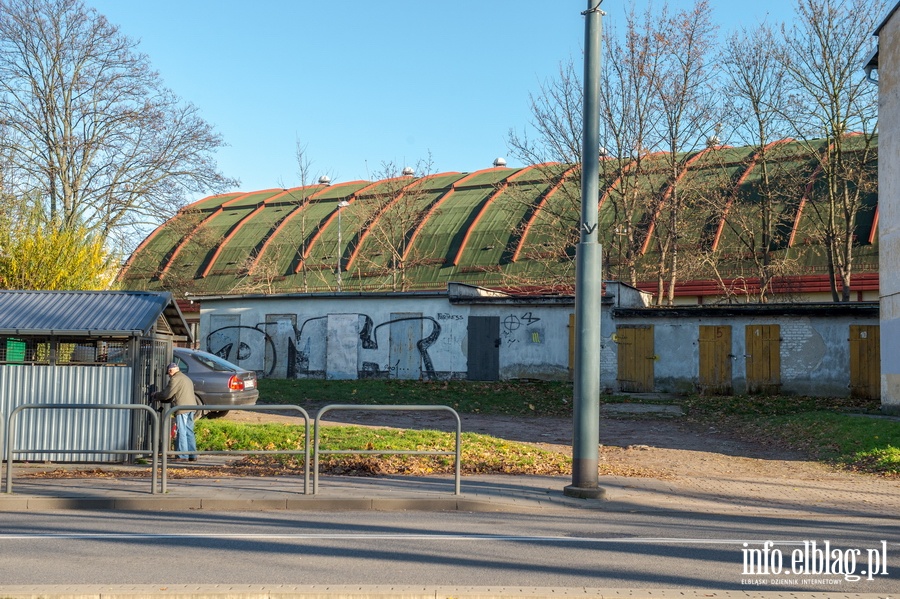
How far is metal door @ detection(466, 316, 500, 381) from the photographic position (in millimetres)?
29656

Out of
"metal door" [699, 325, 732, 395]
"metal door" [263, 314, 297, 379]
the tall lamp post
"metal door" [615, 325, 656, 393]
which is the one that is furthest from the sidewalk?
"metal door" [263, 314, 297, 379]

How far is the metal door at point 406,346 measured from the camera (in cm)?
3047

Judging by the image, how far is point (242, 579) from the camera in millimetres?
6418

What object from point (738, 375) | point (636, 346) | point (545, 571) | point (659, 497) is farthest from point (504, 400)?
point (545, 571)

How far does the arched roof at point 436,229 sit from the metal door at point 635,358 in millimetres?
7111

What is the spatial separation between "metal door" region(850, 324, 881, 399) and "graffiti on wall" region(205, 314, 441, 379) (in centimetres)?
1279

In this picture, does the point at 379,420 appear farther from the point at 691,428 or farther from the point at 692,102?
the point at 692,102

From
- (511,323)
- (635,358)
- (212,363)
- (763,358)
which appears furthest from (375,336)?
(763,358)

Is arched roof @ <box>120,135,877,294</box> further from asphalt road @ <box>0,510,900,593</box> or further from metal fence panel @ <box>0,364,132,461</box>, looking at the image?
asphalt road @ <box>0,510,900,593</box>

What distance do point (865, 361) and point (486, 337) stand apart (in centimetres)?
1145

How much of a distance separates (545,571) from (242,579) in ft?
7.41

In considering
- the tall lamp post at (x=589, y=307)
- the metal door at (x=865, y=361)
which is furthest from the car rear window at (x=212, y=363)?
the metal door at (x=865, y=361)

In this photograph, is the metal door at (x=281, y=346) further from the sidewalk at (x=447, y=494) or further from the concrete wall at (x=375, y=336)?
the sidewalk at (x=447, y=494)

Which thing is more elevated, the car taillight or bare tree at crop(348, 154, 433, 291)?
bare tree at crop(348, 154, 433, 291)
